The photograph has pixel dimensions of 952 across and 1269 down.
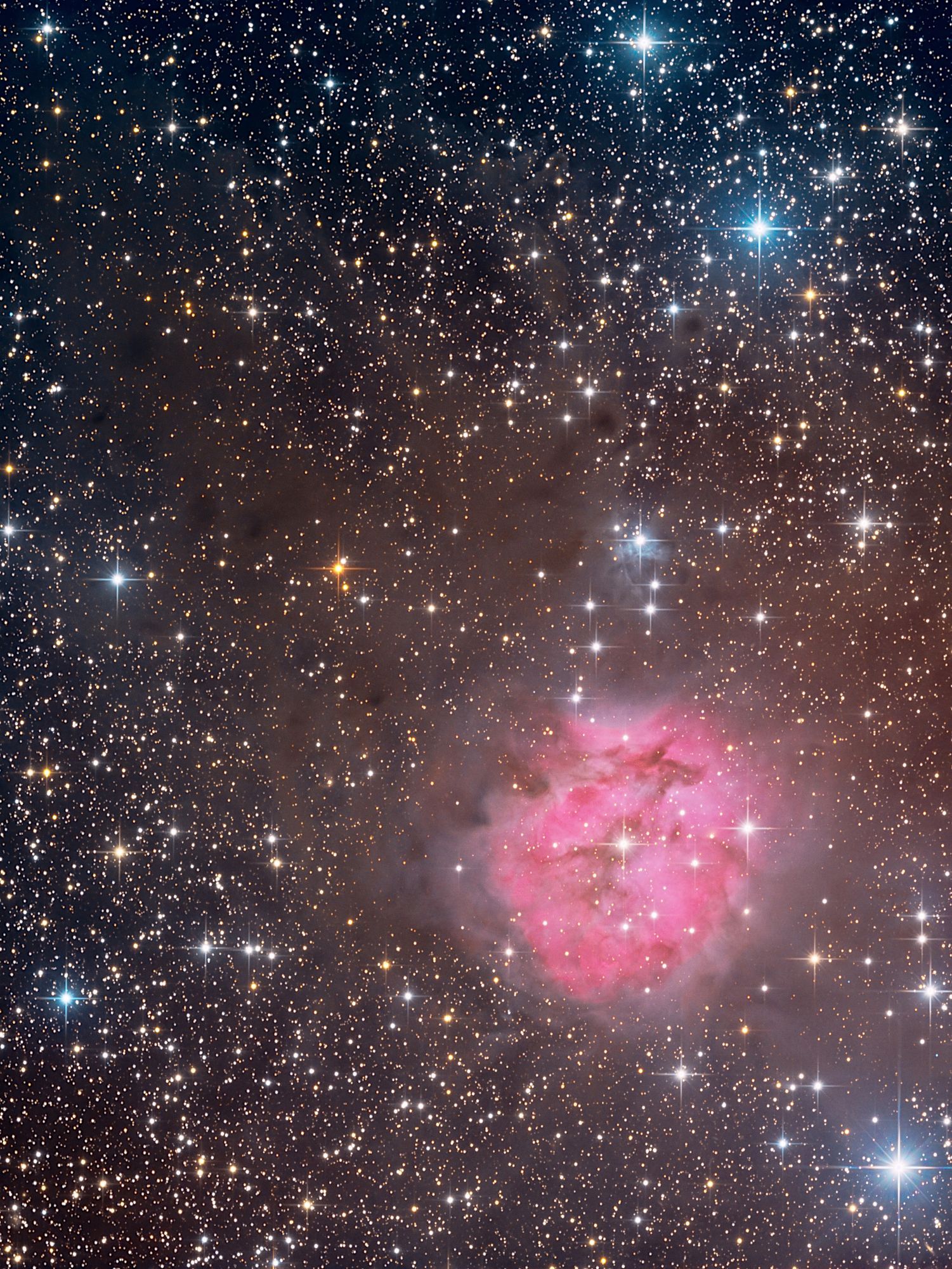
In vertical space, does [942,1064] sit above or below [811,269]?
below

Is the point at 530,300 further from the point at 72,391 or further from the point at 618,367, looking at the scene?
the point at 72,391

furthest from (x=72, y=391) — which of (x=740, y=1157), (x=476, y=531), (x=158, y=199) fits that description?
(x=740, y=1157)

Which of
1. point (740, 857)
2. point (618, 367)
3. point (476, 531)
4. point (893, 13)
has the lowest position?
point (740, 857)

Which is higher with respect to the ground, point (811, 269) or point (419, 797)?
point (811, 269)

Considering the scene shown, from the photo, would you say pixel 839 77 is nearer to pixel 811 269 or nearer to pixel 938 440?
pixel 811 269

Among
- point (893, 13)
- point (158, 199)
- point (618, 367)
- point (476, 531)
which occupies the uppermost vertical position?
point (893, 13)

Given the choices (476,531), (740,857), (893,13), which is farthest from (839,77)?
(740,857)
